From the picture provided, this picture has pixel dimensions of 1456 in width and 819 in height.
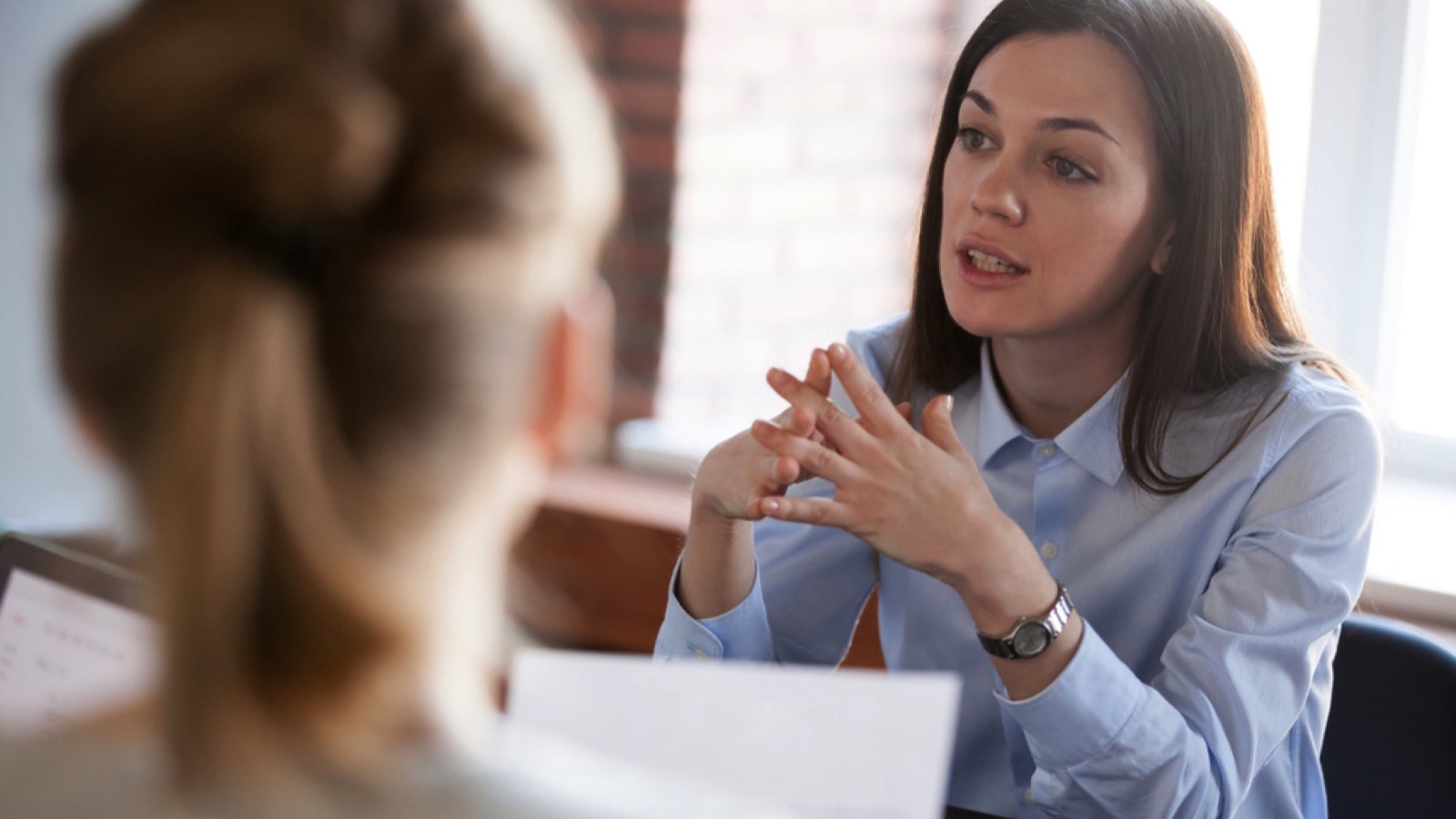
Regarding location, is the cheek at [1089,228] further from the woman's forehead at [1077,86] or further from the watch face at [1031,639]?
the watch face at [1031,639]

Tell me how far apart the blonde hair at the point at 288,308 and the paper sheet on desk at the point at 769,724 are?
0.40m

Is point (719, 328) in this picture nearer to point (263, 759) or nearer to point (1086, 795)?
point (1086, 795)

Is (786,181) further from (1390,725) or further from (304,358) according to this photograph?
(304,358)

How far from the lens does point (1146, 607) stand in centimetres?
142

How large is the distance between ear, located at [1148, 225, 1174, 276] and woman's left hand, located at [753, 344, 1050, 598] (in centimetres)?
35

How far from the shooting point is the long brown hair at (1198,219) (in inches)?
55.3

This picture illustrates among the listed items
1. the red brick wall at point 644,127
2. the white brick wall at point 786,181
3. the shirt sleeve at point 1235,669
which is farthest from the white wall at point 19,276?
the shirt sleeve at point 1235,669

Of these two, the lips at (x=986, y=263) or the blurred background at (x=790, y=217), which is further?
the blurred background at (x=790, y=217)

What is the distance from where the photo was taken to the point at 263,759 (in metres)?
0.52

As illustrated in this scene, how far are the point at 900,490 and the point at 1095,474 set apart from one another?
307 mm

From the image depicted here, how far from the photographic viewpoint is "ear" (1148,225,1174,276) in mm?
1467

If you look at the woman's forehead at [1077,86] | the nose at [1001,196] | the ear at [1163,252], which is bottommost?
the ear at [1163,252]

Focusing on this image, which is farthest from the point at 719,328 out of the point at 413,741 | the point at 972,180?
the point at 413,741

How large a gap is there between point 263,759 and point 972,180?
1103 mm
